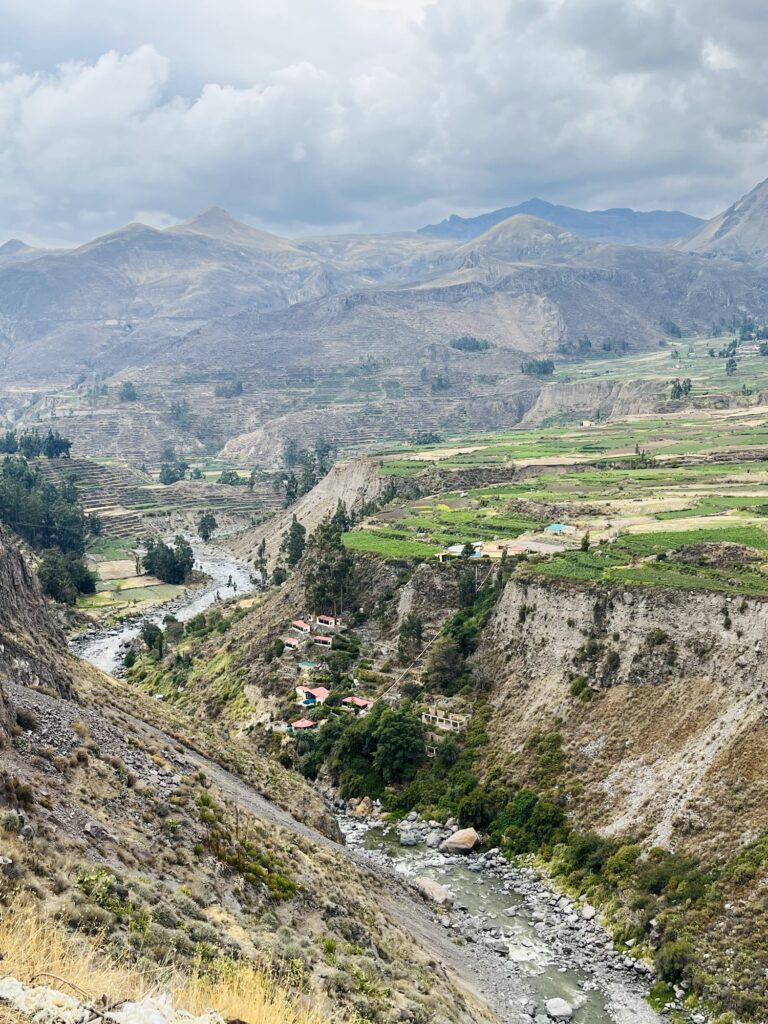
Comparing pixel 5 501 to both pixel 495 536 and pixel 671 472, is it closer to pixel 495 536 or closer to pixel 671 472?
pixel 495 536

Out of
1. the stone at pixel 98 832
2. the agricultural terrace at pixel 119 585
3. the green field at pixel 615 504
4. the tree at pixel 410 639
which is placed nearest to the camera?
the stone at pixel 98 832

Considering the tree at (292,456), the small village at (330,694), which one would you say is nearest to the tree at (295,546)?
the small village at (330,694)

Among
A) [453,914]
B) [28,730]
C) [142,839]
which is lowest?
[453,914]

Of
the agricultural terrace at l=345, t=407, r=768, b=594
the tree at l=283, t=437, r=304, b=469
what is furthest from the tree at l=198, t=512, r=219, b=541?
the tree at l=283, t=437, r=304, b=469

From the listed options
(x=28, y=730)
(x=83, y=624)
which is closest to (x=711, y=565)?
(x=28, y=730)

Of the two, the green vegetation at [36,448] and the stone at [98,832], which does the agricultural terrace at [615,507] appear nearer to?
A: the stone at [98,832]

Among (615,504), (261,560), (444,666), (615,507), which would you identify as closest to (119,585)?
(261,560)
